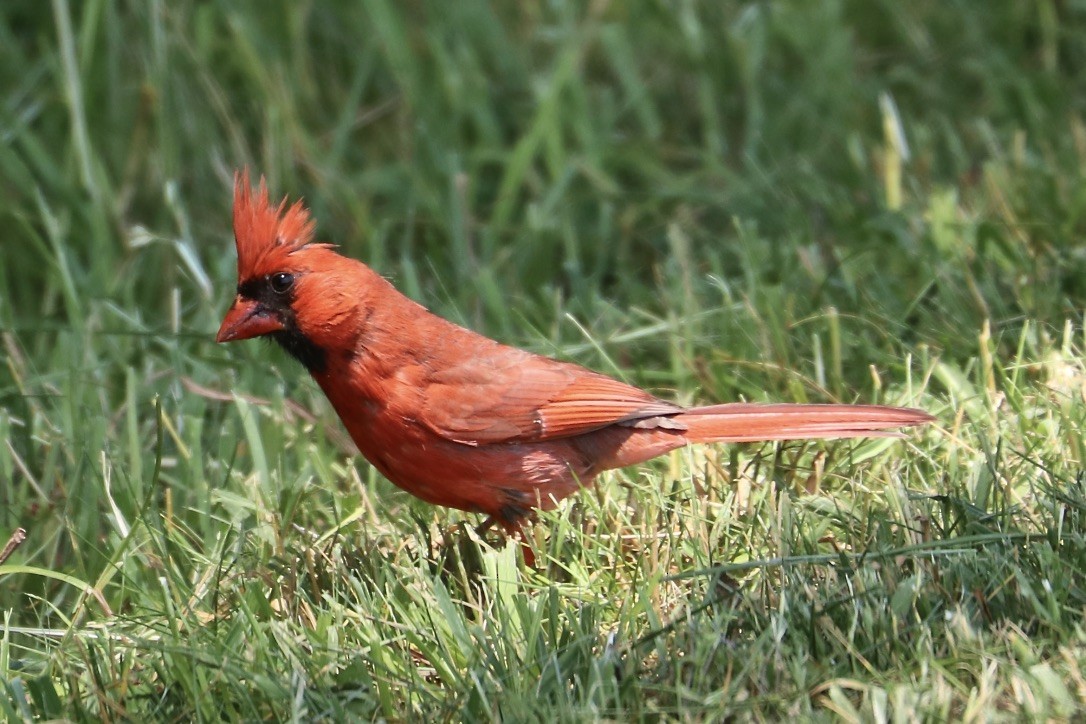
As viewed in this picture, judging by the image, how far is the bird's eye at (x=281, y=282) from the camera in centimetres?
341

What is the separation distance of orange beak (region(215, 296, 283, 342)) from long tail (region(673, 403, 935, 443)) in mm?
965

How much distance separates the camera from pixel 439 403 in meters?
3.39

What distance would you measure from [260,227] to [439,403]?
1.87ft

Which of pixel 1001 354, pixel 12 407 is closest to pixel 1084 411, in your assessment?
pixel 1001 354

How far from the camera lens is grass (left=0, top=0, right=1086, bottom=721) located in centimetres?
258

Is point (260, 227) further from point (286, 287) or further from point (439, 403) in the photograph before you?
point (439, 403)

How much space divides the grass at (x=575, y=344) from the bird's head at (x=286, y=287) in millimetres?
361

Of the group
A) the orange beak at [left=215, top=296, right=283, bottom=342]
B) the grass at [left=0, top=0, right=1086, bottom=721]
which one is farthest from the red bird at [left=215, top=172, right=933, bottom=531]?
the grass at [left=0, top=0, right=1086, bottom=721]

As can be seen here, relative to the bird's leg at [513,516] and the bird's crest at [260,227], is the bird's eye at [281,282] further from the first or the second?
the bird's leg at [513,516]

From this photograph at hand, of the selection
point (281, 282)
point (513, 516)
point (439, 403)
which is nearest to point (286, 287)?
point (281, 282)

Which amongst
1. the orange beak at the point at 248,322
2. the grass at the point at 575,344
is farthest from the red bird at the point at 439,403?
the grass at the point at 575,344

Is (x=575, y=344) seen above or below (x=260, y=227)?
below

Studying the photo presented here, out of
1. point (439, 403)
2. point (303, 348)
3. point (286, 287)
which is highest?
point (286, 287)

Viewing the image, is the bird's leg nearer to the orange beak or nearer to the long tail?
the long tail
